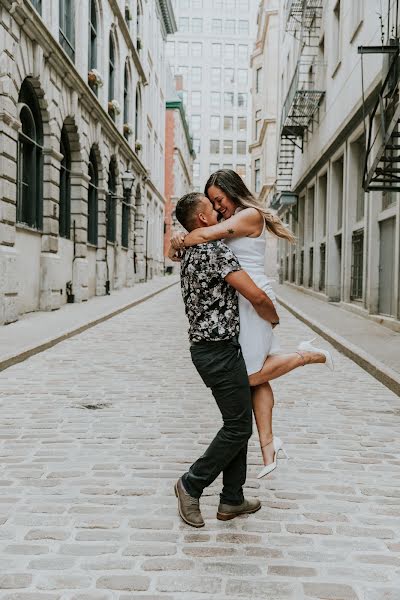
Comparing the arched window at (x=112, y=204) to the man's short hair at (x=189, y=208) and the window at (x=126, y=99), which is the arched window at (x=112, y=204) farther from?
the man's short hair at (x=189, y=208)

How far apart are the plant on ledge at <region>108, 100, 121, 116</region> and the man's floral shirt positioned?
79.1 ft

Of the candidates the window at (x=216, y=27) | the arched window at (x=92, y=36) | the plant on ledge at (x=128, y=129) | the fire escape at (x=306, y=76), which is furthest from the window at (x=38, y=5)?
the window at (x=216, y=27)

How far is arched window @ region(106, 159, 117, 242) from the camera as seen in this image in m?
27.5

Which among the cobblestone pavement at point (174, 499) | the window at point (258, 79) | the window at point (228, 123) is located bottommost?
the cobblestone pavement at point (174, 499)

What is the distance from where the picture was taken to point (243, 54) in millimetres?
102812

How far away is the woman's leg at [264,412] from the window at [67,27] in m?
17.1

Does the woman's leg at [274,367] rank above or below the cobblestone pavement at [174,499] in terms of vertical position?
above

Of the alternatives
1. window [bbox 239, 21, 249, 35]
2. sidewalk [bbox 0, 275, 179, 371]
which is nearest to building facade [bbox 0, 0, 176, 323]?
sidewalk [bbox 0, 275, 179, 371]

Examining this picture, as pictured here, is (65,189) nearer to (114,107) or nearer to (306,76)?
(114,107)

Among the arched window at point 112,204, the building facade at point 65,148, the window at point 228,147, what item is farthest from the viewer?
the window at point 228,147

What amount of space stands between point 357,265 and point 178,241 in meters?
15.8

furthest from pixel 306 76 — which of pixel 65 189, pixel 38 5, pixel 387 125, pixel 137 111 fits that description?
pixel 387 125

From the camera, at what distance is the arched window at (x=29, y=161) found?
15375 mm

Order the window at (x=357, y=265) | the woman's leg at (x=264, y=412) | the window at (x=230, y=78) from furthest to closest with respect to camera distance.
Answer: the window at (x=230, y=78)
the window at (x=357, y=265)
the woman's leg at (x=264, y=412)
